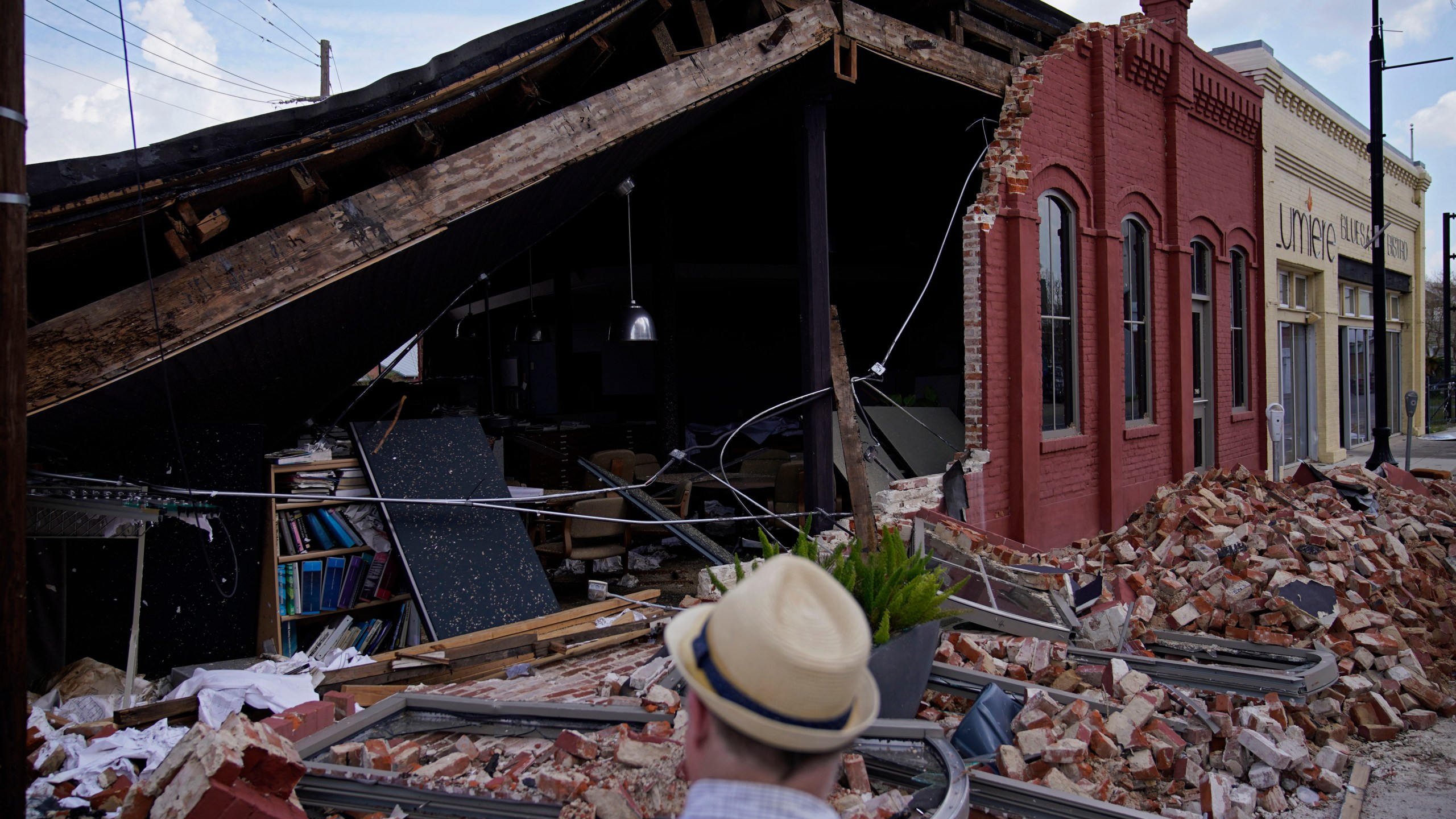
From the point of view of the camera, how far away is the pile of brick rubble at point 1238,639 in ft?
14.5

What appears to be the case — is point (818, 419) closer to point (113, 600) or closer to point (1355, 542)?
point (113, 600)

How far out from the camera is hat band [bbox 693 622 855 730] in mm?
1358

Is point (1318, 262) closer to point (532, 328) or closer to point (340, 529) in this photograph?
point (532, 328)

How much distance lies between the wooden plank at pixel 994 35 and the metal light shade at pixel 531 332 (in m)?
7.48

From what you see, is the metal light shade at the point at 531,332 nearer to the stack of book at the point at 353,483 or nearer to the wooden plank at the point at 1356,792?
the stack of book at the point at 353,483

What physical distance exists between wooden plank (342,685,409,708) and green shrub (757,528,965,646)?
2.13 meters

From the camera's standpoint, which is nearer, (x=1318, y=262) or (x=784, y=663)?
(x=784, y=663)

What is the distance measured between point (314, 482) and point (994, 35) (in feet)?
24.1

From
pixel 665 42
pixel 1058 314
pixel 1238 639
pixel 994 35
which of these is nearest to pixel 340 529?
pixel 665 42

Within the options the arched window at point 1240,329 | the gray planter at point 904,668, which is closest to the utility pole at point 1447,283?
the arched window at point 1240,329

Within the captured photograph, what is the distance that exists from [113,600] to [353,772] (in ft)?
7.86

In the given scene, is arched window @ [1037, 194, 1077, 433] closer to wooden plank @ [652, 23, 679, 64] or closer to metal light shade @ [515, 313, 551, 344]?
wooden plank @ [652, 23, 679, 64]

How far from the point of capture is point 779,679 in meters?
1.34

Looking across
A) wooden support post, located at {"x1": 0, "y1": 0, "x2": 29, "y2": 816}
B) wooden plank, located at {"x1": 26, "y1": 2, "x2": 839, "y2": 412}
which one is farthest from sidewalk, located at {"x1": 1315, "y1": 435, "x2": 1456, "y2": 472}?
wooden support post, located at {"x1": 0, "y1": 0, "x2": 29, "y2": 816}
